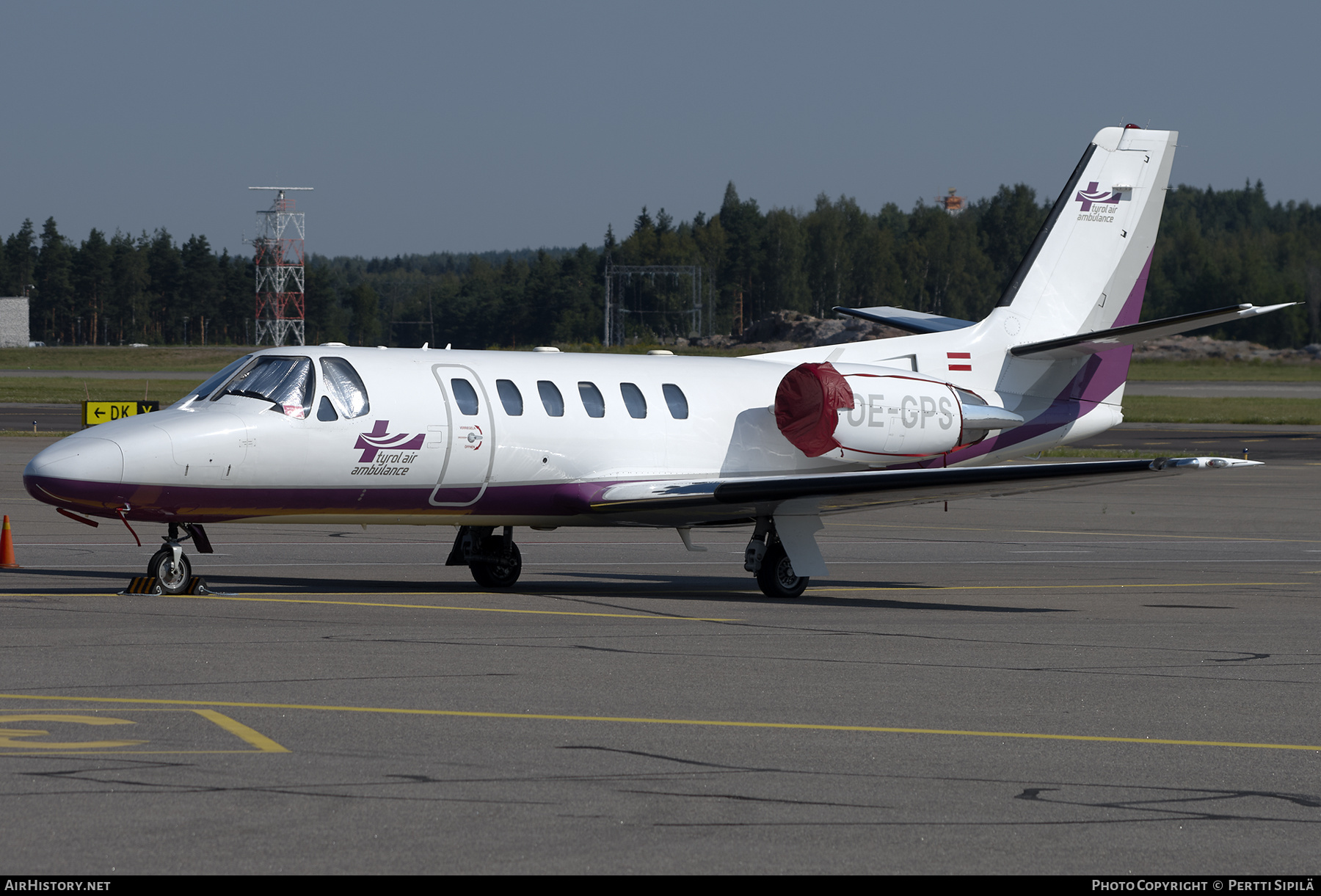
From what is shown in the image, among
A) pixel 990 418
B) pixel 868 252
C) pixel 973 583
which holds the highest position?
pixel 868 252

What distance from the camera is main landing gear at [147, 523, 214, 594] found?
629 inches

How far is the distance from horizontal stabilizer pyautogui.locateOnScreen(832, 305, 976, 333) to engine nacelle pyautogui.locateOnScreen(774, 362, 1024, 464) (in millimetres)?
2037

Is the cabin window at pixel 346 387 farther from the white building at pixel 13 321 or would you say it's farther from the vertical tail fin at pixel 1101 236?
the white building at pixel 13 321

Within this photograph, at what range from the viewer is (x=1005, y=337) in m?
21.2

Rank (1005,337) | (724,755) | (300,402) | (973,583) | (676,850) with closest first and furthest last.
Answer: (676,850), (724,755), (300,402), (973,583), (1005,337)

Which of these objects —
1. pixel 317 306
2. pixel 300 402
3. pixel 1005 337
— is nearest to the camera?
pixel 300 402

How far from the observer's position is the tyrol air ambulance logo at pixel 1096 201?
71.9 feet

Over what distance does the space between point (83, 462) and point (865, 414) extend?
9306 mm

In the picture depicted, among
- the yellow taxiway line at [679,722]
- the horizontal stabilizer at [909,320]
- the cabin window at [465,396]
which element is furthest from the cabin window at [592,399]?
the yellow taxiway line at [679,722]

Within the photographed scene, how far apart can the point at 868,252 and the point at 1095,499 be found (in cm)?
13993

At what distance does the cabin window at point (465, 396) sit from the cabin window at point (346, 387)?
3.56 ft

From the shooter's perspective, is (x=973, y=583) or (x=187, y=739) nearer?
(x=187, y=739)

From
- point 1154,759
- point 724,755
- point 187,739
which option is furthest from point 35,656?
point 1154,759
